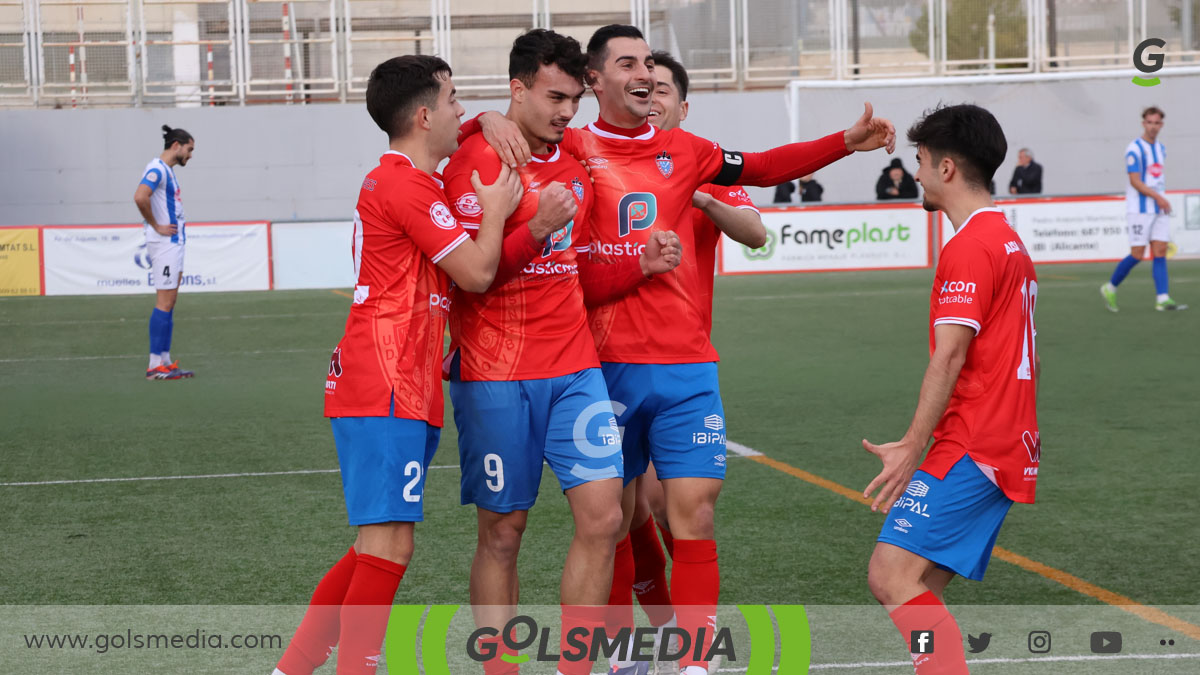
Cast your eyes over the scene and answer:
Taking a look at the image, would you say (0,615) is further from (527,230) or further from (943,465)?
(943,465)

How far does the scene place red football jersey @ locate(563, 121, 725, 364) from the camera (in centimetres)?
435

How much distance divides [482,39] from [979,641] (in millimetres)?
24042

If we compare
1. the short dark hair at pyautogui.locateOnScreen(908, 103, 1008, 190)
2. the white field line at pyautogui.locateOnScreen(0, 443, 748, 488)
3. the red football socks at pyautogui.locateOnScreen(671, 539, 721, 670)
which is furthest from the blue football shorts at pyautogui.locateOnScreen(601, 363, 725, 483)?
the white field line at pyautogui.locateOnScreen(0, 443, 748, 488)

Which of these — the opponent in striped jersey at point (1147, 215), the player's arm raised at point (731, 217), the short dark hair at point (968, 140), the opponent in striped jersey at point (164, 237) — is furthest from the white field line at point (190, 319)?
the short dark hair at point (968, 140)

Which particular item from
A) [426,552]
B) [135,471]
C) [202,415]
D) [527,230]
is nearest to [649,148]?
[527,230]

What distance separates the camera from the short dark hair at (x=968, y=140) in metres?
3.72

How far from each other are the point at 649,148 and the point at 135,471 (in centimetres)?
472

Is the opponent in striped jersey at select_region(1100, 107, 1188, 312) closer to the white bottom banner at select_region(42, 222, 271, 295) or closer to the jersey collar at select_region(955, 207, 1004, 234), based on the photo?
the jersey collar at select_region(955, 207, 1004, 234)

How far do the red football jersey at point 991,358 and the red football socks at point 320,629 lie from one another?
1.72 metres

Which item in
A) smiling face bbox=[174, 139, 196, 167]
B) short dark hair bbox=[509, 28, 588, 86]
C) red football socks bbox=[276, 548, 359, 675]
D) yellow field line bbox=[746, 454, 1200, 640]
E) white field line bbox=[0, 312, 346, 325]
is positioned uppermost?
smiling face bbox=[174, 139, 196, 167]

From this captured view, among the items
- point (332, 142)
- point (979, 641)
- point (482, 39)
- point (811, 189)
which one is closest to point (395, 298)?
point (979, 641)

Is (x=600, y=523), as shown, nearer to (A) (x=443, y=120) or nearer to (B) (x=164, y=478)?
(A) (x=443, y=120)

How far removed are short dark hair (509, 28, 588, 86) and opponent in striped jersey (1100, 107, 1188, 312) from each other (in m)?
12.2

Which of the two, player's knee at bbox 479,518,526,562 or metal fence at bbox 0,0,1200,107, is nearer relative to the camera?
player's knee at bbox 479,518,526,562
